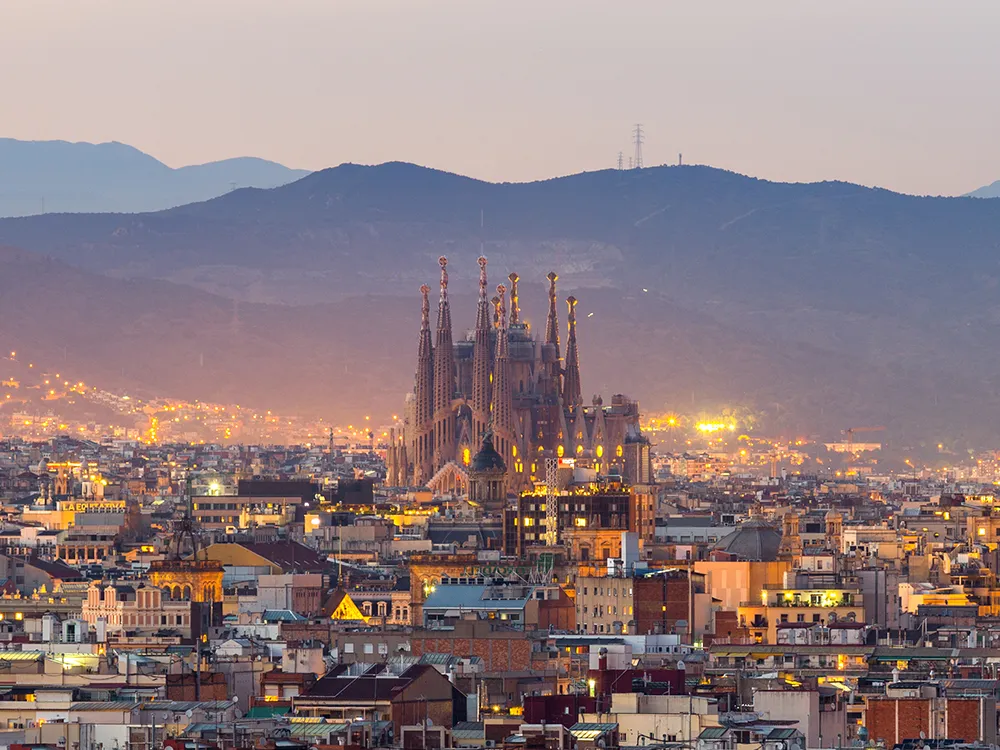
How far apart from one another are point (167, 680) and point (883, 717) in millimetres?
13970

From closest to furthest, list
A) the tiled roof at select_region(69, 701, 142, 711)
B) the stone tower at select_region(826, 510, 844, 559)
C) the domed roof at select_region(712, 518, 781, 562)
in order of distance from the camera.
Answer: the tiled roof at select_region(69, 701, 142, 711) → the domed roof at select_region(712, 518, 781, 562) → the stone tower at select_region(826, 510, 844, 559)

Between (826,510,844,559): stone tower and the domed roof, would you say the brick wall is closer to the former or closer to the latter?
the domed roof

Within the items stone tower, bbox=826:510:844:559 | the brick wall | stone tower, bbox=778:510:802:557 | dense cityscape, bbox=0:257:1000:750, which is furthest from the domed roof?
the brick wall

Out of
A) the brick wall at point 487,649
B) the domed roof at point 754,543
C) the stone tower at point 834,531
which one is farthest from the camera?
the stone tower at point 834,531

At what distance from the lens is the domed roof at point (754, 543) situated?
136 meters

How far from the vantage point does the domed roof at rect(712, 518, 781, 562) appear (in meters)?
136

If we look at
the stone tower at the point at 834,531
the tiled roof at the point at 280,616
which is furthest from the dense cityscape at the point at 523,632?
the stone tower at the point at 834,531

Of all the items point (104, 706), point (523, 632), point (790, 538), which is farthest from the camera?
point (790, 538)

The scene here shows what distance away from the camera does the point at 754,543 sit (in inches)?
5423

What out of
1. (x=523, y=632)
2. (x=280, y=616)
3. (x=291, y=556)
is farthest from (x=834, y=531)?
(x=523, y=632)

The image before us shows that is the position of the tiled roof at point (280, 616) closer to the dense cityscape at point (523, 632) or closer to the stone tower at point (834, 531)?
the dense cityscape at point (523, 632)

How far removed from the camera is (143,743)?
206ft

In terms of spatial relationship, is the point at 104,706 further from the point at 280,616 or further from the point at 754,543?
the point at 754,543

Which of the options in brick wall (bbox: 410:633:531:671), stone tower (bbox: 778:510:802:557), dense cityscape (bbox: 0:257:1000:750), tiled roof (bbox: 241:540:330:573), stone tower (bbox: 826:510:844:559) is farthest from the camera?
stone tower (bbox: 826:510:844:559)
